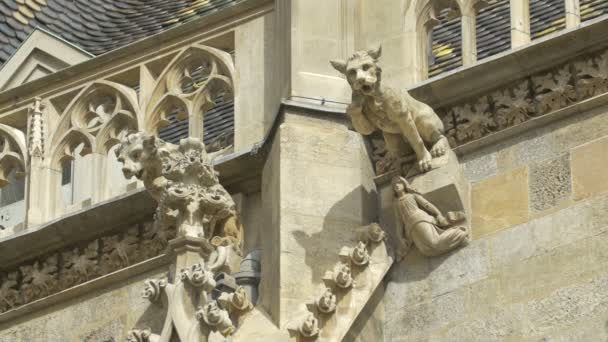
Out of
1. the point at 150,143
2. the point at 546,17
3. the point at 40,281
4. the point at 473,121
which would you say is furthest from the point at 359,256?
the point at 546,17

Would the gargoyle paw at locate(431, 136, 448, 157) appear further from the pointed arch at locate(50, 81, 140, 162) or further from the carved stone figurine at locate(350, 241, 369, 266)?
the pointed arch at locate(50, 81, 140, 162)

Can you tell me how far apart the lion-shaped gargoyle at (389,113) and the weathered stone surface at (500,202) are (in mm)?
277

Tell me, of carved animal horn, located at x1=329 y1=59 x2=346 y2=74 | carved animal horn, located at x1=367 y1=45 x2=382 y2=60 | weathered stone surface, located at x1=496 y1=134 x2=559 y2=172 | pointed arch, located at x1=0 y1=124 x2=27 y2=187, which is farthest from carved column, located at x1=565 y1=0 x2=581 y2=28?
pointed arch, located at x1=0 y1=124 x2=27 y2=187

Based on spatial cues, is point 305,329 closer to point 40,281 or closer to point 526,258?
point 526,258

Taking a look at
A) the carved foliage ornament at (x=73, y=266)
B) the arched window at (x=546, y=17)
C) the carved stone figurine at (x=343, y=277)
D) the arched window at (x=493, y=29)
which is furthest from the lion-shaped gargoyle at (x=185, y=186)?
the arched window at (x=493, y=29)

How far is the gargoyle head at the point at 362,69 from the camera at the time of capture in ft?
45.5

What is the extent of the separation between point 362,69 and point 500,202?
0.93 metres

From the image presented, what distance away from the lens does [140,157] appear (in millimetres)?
14773

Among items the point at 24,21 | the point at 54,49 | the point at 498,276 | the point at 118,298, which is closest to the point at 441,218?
the point at 498,276

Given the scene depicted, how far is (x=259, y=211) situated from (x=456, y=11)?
1371 mm

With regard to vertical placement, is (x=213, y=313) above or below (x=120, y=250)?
below

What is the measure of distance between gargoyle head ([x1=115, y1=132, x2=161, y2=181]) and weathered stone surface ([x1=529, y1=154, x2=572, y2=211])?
6.21ft

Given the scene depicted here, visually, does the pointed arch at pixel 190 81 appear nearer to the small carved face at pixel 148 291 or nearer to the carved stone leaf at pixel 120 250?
the carved stone leaf at pixel 120 250

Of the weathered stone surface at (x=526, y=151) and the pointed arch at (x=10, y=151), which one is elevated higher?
the pointed arch at (x=10, y=151)
